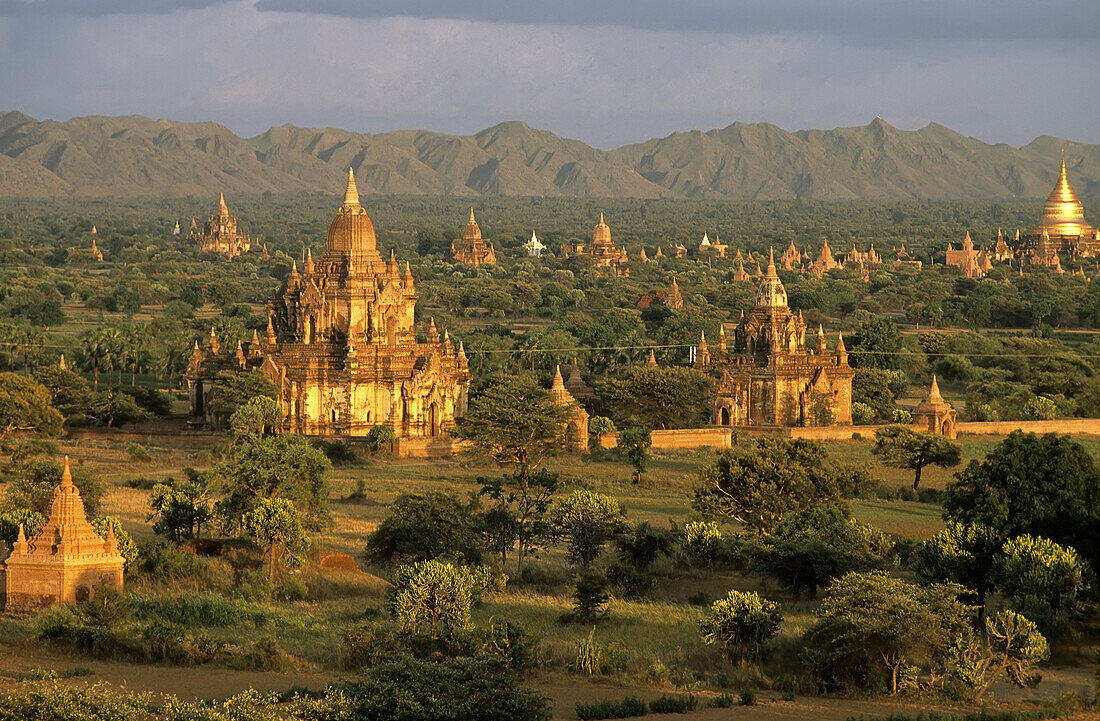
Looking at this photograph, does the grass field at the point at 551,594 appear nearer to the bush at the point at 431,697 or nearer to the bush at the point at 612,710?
the bush at the point at 612,710

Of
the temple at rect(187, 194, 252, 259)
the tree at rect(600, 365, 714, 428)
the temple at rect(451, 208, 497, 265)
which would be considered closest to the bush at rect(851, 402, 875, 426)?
the tree at rect(600, 365, 714, 428)

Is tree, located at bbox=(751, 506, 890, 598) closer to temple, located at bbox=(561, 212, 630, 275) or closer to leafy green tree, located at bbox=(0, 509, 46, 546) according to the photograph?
leafy green tree, located at bbox=(0, 509, 46, 546)

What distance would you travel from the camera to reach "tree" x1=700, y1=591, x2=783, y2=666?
1091 inches

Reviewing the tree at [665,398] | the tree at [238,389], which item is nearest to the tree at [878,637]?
the tree at [238,389]

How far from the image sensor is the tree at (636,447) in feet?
159

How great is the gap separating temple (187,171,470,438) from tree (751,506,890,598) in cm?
2154

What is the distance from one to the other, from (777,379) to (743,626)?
3204cm

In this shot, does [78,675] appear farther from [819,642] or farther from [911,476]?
[911,476]

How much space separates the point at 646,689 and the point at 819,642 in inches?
115

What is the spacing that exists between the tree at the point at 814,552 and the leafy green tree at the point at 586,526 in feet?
10.7

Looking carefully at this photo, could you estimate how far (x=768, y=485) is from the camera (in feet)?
129

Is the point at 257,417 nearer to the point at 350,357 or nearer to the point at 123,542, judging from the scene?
the point at 350,357

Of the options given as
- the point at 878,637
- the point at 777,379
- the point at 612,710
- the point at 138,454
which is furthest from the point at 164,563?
the point at 777,379

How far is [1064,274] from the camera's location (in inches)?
5595
